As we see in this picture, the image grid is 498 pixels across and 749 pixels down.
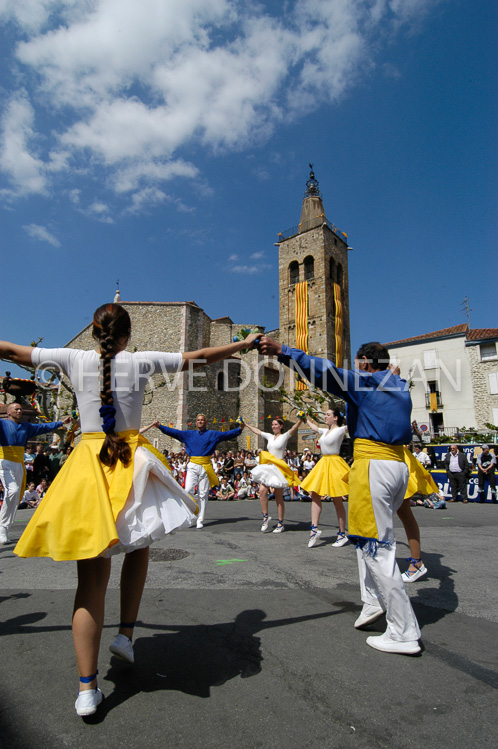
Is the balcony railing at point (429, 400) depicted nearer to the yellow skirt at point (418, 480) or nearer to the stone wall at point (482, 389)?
the stone wall at point (482, 389)

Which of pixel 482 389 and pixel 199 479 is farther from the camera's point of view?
pixel 482 389

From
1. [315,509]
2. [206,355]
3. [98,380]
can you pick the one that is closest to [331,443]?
[315,509]

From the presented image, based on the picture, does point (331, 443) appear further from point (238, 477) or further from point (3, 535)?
point (238, 477)

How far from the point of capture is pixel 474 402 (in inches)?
1414

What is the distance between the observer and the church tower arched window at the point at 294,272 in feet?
153

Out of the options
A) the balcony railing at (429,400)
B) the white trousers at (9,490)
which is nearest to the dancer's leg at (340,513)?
the white trousers at (9,490)

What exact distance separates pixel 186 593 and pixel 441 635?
2.00 m

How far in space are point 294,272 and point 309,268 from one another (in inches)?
76.2

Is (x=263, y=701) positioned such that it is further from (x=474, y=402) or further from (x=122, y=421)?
(x=474, y=402)

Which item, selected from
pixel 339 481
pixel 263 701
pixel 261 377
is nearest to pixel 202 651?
pixel 263 701

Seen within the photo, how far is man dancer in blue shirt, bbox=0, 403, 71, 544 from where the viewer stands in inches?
252

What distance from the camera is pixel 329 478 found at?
621 centimetres

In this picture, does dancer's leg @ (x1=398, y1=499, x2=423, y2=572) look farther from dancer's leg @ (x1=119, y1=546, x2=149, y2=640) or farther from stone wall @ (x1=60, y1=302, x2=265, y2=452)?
stone wall @ (x1=60, y1=302, x2=265, y2=452)

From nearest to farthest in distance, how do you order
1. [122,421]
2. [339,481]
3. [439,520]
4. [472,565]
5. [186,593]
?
[122,421] → [186,593] → [472,565] → [339,481] → [439,520]
